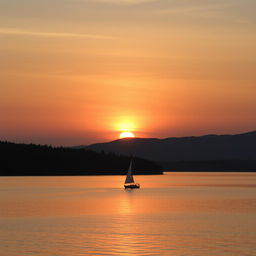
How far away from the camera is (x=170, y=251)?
54.8 metres

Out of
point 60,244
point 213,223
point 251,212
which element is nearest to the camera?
point 60,244

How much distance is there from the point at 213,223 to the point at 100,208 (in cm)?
3052

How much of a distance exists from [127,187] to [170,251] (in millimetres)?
125202

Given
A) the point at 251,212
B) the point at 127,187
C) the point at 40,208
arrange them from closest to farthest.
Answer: the point at 251,212 < the point at 40,208 < the point at 127,187

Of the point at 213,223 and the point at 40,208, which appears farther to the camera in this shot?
the point at 40,208

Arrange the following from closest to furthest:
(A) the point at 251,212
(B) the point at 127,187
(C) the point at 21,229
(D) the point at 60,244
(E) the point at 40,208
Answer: (D) the point at 60,244, (C) the point at 21,229, (A) the point at 251,212, (E) the point at 40,208, (B) the point at 127,187

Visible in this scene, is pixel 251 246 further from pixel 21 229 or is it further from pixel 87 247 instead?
pixel 21 229

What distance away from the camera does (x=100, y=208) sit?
4109 inches

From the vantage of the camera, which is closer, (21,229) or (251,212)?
(21,229)

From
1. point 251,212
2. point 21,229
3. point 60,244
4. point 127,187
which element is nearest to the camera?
point 60,244

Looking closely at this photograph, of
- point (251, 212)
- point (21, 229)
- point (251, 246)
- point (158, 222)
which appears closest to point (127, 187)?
point (251, 212)

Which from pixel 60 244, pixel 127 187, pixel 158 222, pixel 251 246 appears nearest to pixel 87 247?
pixel 60 244

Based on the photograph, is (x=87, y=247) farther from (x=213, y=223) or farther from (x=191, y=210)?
(x=191, y=210)

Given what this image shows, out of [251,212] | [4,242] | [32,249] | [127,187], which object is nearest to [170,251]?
[32,249]
